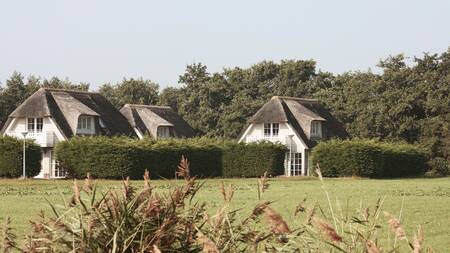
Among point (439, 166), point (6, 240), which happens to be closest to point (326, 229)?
point (6, 240)

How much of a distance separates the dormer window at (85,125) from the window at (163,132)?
35.9 feet

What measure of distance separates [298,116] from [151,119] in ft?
46.5

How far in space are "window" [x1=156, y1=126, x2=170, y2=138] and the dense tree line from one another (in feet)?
30.3

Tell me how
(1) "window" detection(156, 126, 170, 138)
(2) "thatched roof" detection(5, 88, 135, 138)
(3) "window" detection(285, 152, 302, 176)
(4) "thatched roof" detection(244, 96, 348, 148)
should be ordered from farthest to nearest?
(1) "window" detection(156, 126, 170, 138) < (4) "thatched roof" detection(244, 96, 348, 148) < (3) "window" detection(285, 152, 302, 176) < (2) "thatched roof" detection(5, 88, 135, 138)

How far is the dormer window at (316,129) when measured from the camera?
7369 cm

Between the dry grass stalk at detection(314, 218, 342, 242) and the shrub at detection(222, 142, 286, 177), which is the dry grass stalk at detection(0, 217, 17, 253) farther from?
the shrub at detection(222, 142, 286, 177)

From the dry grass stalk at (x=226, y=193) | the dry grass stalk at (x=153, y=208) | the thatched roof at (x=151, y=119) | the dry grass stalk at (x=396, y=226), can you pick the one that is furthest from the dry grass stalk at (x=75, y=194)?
the thatched roof at (x=151, y=119)

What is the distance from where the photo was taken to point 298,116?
7362cm

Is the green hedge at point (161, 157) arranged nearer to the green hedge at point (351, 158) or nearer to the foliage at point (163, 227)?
the green hedge at point (351, 158)

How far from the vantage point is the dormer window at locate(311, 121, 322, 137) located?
73688 mm

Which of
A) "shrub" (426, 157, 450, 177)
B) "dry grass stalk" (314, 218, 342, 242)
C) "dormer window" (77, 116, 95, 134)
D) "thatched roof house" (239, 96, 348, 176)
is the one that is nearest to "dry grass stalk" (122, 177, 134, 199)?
"dry grass stalk" (314, 218, 342, 242)

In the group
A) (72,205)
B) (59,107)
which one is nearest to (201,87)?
(59,107)

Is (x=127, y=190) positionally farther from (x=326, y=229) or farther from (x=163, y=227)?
(x=326, y=229)

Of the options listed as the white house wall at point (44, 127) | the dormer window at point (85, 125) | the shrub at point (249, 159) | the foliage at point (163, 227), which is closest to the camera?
the foliage at point (163, 227)
